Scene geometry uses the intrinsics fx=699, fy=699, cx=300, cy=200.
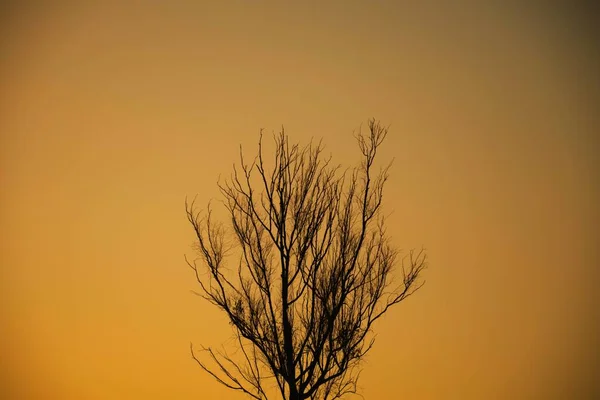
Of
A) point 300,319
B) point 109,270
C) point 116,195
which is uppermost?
point 116,195

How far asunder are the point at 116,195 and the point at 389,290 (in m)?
2.88

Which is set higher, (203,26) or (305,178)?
(203,26)

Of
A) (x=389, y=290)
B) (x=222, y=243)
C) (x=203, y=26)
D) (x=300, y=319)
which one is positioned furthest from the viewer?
(x=203, y=26)

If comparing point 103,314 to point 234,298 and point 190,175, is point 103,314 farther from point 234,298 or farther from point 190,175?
point 234,298

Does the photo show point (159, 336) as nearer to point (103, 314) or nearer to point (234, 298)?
point (103, 314)

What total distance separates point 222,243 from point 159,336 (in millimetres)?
1393

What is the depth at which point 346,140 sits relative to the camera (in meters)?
6.87

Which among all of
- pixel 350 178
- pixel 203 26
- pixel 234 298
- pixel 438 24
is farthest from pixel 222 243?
pixel 438 24

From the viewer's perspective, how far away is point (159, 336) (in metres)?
6.83

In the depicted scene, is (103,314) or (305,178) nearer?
(305,178)

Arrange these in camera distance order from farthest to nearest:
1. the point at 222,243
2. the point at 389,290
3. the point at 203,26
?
the point at 203,26 → the point at 389,290 → the point at 222,243

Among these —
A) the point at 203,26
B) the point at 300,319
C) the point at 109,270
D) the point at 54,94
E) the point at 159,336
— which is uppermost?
the point at 203,26

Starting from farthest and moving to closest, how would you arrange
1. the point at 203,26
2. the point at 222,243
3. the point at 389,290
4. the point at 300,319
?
the point at 203,26 < the point at 389,290 < the point at 222,243 < the point at 300,319

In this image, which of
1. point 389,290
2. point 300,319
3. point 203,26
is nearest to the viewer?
point 300,319
